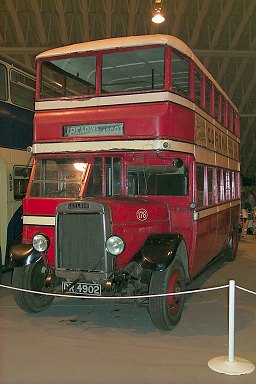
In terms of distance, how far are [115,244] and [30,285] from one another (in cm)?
162

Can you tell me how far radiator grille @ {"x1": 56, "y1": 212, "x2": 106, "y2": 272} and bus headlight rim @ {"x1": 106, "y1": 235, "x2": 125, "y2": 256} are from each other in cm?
11

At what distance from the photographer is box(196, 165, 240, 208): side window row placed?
7.41 metres

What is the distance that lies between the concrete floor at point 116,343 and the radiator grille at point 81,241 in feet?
2.92

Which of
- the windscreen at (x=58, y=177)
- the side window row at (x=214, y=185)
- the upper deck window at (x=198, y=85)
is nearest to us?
the windscreen at (x=58, y=177)

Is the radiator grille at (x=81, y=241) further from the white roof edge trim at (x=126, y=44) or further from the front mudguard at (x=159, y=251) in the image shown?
the white roof edge trim at (x=126, y=44)

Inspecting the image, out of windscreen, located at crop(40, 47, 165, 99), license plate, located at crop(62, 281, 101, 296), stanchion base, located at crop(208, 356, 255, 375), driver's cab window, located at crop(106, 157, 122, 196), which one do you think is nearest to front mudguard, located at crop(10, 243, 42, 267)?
license plate, located at crop(62, 281, 101, 296)

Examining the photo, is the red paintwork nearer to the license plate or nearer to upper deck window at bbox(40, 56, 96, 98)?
upper deck window at bbox(40, 56, 96, 98)

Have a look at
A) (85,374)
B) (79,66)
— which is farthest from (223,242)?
(85,374)

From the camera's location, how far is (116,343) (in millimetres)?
5461

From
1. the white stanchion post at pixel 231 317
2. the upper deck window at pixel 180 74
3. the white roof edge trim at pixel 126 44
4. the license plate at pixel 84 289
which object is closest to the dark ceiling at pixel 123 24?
the upper deck window at pixel 180 74

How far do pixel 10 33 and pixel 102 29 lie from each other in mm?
4742

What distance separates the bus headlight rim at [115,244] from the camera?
A: 18.7 feet

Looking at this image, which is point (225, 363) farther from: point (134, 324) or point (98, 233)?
point (98, 233)

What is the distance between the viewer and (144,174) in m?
7.12
